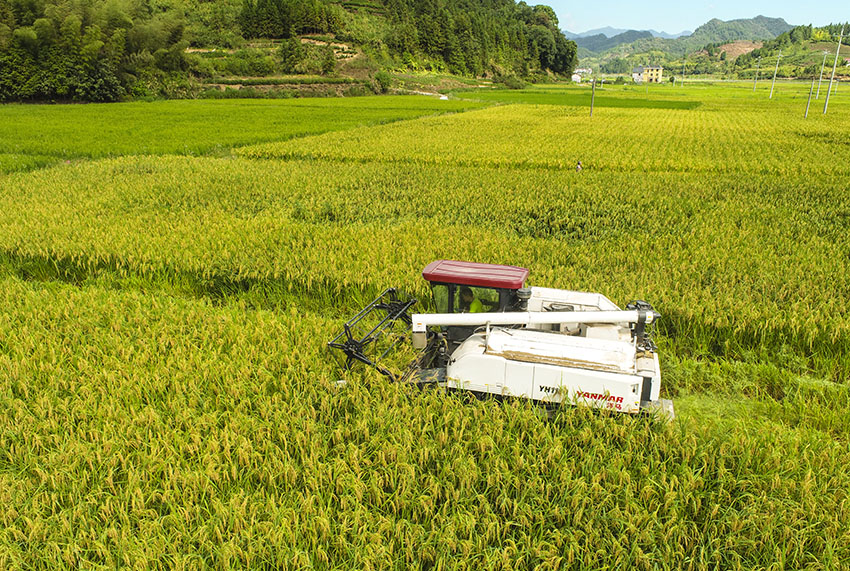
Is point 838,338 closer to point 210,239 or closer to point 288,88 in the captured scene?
point 210,239

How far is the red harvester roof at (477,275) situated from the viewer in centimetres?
437

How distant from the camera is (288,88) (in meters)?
61.2

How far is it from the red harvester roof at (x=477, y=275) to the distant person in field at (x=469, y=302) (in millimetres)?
133

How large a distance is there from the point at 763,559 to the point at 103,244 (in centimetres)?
870

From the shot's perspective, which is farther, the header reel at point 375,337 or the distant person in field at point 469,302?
the distant person in field at point 469,302

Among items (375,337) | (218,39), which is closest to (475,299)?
(375,337)

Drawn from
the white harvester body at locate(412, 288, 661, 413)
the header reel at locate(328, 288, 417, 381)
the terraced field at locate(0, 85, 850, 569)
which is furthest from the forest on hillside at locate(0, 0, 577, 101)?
the white harvester body at locate(412, 288, 661, 413)

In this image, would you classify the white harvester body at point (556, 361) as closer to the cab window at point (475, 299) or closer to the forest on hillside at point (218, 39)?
the cab window at point (475, 299)

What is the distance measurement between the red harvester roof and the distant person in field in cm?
13

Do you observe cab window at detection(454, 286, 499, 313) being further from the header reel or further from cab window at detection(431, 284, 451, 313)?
the header reel

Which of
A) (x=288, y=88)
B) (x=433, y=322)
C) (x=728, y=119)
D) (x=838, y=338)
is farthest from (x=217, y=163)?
(x=288, y=88)

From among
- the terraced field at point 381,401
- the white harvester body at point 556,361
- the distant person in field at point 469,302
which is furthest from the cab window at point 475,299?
the terraced field at point 381,401

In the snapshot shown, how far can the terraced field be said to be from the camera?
9.16 ft

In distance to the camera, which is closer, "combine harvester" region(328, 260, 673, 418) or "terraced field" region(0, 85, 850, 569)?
"terraced field" region(0, 85, 850, 569)
